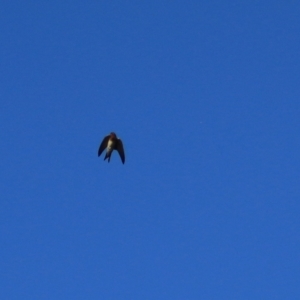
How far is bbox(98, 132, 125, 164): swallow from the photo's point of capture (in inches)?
996

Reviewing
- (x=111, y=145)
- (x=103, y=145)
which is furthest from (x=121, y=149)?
(x=103, y=145)

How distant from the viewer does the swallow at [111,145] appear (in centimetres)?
2530

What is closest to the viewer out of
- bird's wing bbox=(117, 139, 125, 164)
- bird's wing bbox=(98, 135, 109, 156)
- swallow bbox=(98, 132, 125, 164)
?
swallow bbox=(98, 132, 125, 164)

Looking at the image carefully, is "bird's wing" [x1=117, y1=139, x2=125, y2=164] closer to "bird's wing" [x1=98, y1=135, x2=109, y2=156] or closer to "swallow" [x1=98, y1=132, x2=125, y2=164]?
"swallow" [x1=98, y1=132, x2=125, y2=164]

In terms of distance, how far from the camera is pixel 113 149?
83.9ft

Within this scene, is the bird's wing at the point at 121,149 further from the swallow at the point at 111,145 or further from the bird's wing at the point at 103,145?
the bird's wing at the point at 103,145

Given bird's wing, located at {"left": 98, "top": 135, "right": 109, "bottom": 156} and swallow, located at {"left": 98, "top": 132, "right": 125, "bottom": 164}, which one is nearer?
swallow, located at {"left": 98, "top": 132, "right": 125, "bottom": 164}

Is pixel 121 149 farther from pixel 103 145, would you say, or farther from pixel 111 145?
pixel 103 145

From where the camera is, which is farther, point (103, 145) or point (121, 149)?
point (121, 149)

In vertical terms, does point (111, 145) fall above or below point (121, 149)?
below

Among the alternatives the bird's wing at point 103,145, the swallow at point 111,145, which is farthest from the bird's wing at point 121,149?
the bird's wing at point 103,145

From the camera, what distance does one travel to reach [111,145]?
25516 mm

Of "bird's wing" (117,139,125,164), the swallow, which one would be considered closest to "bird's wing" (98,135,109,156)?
the swallow

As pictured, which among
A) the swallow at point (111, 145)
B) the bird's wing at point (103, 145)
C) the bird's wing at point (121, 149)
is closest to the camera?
the swallow at point (111, 145)
